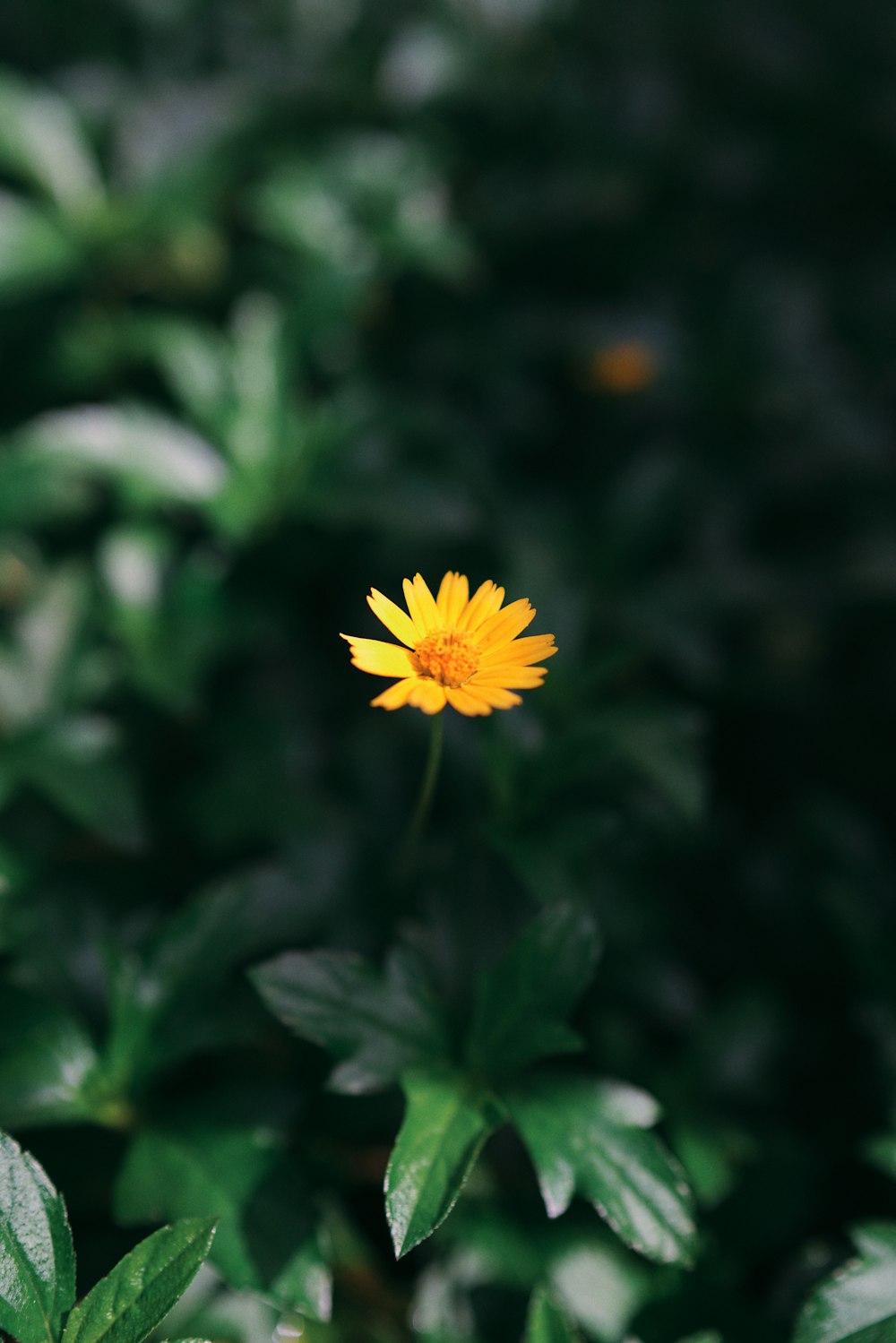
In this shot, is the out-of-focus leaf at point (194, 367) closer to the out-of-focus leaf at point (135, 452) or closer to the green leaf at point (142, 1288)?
the out-of-focus leaf at point (135, 452)

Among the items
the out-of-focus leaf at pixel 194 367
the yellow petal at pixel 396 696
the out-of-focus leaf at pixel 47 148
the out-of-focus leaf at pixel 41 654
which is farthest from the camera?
the out-of-focus leaf at pixel 47 148

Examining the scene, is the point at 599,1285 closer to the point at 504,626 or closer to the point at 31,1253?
the point at 31,1253

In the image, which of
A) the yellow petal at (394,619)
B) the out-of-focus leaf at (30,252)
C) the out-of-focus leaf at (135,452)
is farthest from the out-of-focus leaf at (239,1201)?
the out-of-focus leaf at (30,252)

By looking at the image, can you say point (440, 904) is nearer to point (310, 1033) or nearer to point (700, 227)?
point (310, 1033)

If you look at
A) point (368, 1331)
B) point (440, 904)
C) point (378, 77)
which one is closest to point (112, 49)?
point (378, 77)

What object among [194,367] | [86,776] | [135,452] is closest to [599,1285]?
[86,776]

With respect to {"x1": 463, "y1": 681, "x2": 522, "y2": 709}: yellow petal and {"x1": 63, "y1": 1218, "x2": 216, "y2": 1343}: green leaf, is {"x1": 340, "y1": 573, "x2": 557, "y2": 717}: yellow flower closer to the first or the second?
{"x1": 463, "y1": 681, "x2": 522, "y2": 709}: yellow petal
